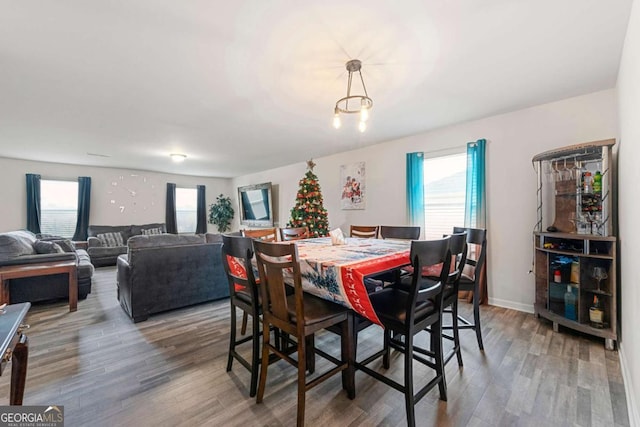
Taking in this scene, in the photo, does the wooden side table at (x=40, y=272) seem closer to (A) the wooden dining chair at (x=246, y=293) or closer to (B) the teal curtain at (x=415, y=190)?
(A) the wooden dining chair at (x=246, y=293)

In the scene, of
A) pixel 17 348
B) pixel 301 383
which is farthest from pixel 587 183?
pixel 17 348

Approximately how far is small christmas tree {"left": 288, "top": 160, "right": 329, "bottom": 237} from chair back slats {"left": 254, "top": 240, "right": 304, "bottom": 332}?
318cm

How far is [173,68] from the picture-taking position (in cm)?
222

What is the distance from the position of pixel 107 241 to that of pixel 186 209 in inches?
89.7

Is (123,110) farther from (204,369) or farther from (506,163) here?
(506,163)

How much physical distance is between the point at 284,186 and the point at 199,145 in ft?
7.98

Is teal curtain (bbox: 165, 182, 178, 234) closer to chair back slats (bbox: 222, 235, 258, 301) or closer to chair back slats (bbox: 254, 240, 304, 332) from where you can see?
chair back slats (bbox: 222, 235, 258, 301)

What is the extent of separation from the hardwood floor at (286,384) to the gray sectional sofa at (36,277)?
985 millimetres

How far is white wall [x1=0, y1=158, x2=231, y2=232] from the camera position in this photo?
5648mm

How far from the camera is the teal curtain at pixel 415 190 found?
3.99 metres

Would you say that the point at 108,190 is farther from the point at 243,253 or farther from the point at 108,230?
the point at 243,253

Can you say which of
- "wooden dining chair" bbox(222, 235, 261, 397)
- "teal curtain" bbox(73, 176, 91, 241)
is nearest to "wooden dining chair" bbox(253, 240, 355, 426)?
"wooden dining chair" bbox(222, 235, 261, 397)

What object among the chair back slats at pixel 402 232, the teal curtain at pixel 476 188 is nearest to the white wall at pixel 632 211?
the teal curtain at pixel 476 188

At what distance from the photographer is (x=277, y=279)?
150 cm
